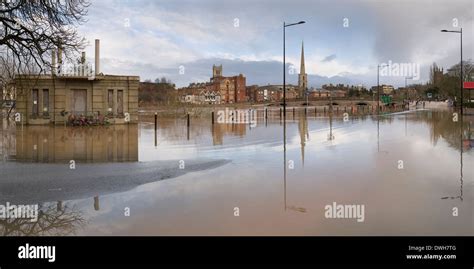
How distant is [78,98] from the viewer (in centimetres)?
3688

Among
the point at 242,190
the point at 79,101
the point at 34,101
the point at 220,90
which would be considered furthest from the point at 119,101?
the point at 220,90

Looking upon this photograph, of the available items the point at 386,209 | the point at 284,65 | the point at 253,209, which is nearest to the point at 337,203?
the point at 386,209

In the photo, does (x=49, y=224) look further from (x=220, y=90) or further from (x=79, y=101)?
(x=220, y=90)

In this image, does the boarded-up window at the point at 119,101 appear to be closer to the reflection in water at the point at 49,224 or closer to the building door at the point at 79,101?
the building door at the point at 79,101

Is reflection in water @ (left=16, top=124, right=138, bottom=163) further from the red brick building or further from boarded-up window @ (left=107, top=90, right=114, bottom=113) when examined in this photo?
the red brick building

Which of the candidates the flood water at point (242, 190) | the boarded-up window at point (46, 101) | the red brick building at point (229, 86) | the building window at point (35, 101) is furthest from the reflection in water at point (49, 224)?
the red brick building at point (229, 86)

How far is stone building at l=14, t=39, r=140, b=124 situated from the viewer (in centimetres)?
3578

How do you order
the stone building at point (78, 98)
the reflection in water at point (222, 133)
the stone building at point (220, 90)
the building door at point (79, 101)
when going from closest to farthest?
the reflection in water at point (222, 133), the stone building at point (78, 98), the building door at point (79, 101), the stone building at point (220, 90)

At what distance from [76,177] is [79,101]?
1065 inches

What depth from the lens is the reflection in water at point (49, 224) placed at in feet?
22.0

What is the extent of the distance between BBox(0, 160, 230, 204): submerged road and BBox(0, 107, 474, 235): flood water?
29 mm
